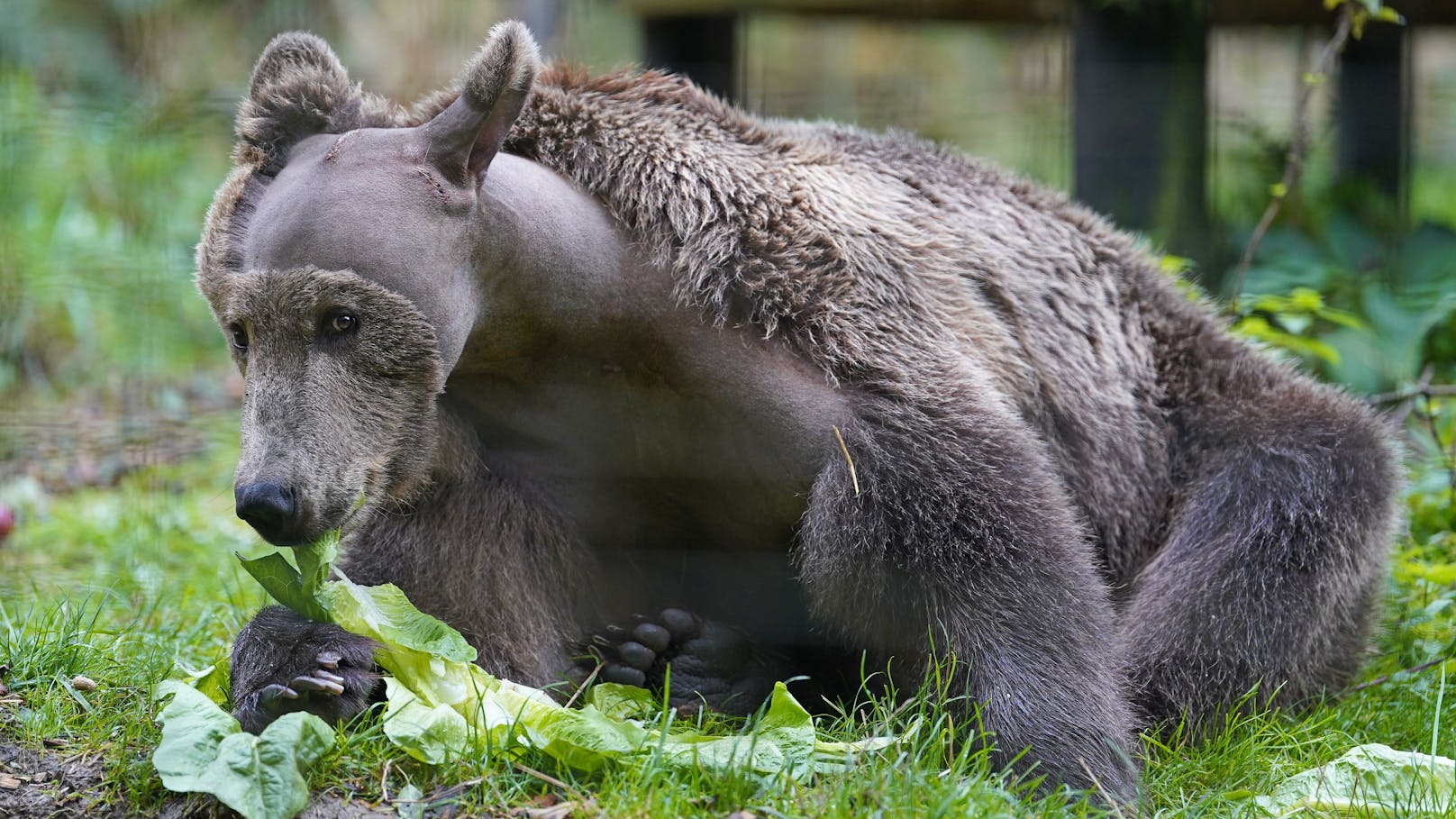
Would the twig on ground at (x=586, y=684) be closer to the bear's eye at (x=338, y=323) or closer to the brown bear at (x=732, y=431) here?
the brown bear at (x=732, y=431)

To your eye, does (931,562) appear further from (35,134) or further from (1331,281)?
(35,134)

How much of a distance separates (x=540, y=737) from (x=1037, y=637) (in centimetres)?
110

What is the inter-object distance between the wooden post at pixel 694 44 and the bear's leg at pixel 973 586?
15.6 ft

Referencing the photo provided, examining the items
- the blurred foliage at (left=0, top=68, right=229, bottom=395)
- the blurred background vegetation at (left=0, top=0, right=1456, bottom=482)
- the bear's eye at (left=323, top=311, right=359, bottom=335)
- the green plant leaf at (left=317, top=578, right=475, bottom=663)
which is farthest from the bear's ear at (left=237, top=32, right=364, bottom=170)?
the blurred foliage at (left=0, top=68, right=229, bottom=395)

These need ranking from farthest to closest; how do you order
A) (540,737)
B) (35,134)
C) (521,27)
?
(35,134), (521,27), (540,737)

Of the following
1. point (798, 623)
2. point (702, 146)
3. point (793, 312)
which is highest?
point (702, 146)

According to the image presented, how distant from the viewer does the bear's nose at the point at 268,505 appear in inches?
110

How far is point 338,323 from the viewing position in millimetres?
2965

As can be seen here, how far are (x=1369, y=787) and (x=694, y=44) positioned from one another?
5649 mm

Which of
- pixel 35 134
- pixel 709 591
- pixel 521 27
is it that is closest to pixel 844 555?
pixel 709 591

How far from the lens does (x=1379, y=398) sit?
16.0ft

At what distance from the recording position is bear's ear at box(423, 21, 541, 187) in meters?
3.07

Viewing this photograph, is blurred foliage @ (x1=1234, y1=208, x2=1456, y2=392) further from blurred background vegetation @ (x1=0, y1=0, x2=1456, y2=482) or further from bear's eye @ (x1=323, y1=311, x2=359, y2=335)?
bear's eye @ (x1=323, y1=311, x2=359, y2=335)

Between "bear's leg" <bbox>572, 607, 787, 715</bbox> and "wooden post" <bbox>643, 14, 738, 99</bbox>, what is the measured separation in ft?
15.2
